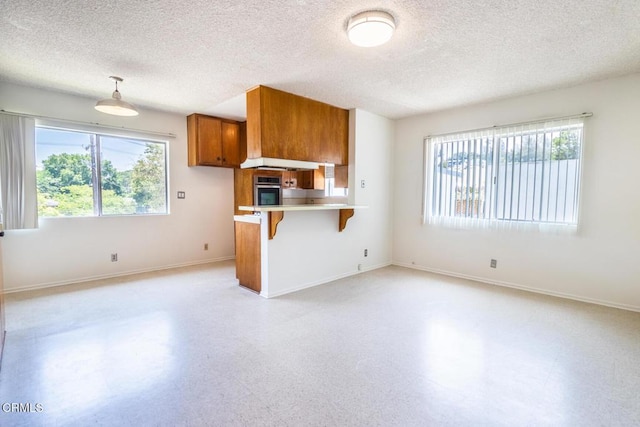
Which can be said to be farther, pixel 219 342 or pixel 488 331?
pixel 488 331

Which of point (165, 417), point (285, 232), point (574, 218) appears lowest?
point (165, 417)

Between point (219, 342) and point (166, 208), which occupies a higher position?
point (166, 208)

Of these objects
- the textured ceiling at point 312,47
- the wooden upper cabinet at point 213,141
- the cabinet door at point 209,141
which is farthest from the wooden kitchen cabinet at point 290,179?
the textured ceiling at point 312,47

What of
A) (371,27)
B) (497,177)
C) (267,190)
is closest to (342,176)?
(267,190)

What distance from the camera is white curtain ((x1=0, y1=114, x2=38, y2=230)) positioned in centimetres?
351

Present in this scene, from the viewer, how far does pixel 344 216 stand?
14.3ft

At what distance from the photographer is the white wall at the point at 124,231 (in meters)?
3.75

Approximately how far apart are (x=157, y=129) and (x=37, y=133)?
144cm

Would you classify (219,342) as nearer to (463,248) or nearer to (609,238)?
(463,248)

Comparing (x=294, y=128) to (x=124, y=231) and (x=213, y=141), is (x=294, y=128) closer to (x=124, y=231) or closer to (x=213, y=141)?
(x=213, y=141)

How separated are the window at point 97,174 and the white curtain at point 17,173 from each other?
15cm

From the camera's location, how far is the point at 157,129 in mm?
4785

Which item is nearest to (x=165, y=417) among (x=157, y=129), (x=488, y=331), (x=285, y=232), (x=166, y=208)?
(x=285, y=232)

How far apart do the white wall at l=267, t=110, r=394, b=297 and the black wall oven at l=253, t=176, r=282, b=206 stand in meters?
1.36
